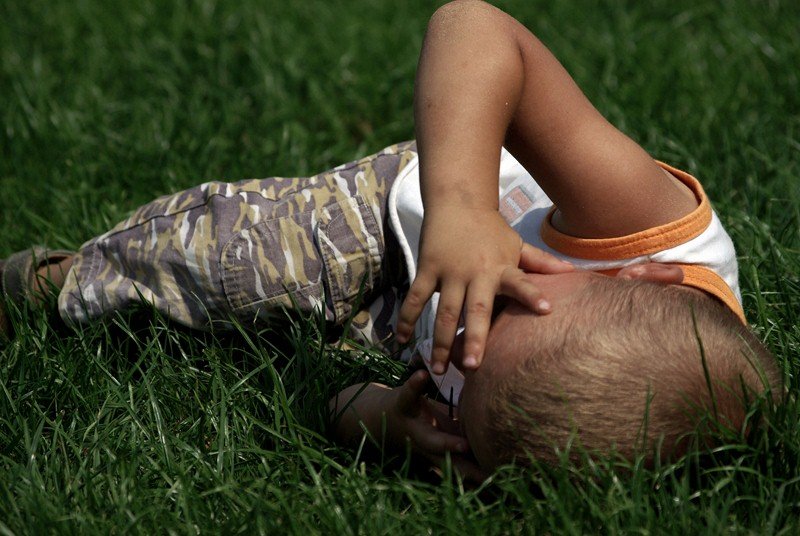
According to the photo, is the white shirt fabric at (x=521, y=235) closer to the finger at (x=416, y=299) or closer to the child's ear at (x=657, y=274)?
the child's ear at (x=657, y=274)

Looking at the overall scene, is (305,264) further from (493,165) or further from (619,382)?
(619,382)

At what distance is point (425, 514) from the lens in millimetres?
1877

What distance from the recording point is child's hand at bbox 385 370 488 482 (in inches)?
75.5

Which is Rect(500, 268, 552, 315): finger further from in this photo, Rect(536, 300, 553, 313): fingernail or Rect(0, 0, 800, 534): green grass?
Rect(0, 0, 800, 534): green grass

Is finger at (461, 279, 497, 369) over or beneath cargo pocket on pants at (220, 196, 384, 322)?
over

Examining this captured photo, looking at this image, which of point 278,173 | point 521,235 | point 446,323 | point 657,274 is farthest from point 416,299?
point 278,173

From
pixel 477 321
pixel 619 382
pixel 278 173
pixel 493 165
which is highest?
pixel 493 165

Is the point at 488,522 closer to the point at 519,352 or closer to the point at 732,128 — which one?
the point at 519,352

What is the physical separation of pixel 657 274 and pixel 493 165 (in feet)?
1.20

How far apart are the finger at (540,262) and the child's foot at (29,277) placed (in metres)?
1.40

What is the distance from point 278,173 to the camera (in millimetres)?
3461

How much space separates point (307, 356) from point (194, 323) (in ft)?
1.27

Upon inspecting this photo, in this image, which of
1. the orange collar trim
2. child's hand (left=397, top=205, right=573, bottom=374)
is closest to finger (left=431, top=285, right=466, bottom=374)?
child's hand (left=397, top=205, right=573, bottom=374)

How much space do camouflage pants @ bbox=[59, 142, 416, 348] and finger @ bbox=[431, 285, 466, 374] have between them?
610mm
